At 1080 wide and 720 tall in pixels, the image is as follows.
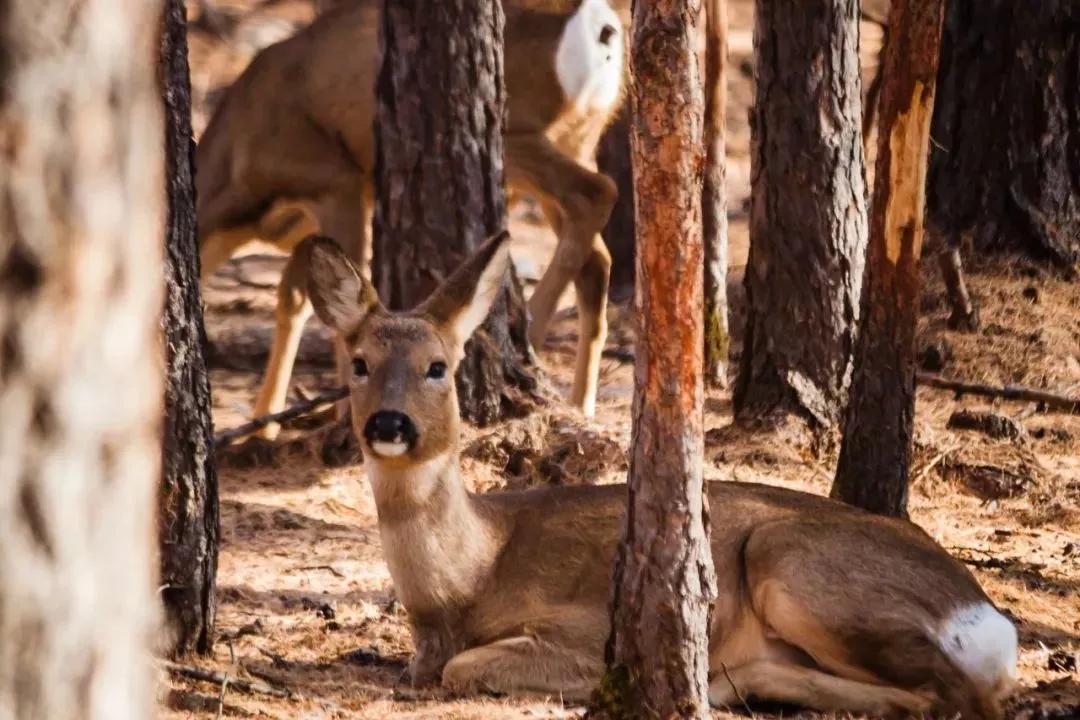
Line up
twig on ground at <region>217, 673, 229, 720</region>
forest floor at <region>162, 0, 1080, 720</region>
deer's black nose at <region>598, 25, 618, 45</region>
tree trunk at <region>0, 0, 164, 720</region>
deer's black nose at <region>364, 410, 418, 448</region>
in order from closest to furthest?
tree trunk at <region>0, 0, 164, 720</region>
twig on ground at <region>217, 673, 229, 720</region>
forest floor at <region>162, 0, 1080, 720</region>
deer's black nose at <region>364, 410, 418, 448</region>
deer's black nose at <region>598, 25, 618, 45</region>

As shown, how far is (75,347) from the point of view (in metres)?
2.13

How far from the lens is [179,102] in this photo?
577cm

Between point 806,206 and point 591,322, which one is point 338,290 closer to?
point 806,206

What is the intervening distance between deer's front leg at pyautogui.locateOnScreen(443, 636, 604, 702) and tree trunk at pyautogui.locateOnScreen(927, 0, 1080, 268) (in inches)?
215

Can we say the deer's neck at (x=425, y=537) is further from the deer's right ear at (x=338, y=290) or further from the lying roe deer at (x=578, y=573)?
the deer's right ear at (x=338, y=290)

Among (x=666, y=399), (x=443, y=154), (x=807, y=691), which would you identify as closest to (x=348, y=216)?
(x=443, y=154)

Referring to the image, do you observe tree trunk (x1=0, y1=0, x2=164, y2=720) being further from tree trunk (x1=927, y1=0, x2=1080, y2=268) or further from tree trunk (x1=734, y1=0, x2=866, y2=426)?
tree trunk (x1=927, y1=0, x2=1080, y2=268)

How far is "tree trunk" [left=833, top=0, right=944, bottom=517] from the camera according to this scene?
6902 millimetres

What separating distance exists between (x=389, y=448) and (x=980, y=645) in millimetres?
1919

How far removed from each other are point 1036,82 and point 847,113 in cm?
200

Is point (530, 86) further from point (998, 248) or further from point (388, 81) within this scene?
point (998, 248)

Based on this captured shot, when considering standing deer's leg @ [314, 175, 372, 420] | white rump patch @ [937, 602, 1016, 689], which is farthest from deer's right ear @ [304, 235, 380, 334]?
standing deer's leg @ [314, 175, 372, 420]

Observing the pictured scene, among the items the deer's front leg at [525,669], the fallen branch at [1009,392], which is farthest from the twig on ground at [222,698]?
the fallen branch at [1009,392]

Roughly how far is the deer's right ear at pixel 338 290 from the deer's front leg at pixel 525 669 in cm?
124
